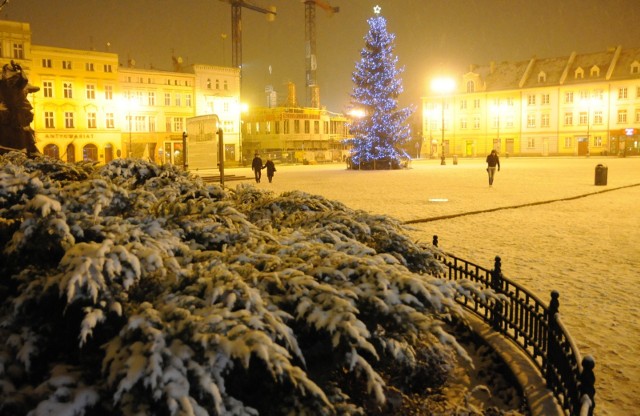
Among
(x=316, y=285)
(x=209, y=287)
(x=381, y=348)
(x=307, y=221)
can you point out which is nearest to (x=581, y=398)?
(x=381, y=348)

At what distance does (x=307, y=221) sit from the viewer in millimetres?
6039

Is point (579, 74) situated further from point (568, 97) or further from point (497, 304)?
point (497, 304)

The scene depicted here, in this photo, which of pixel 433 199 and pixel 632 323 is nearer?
pixel 632 323

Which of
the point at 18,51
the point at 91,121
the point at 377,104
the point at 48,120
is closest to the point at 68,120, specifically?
the point at 48,120

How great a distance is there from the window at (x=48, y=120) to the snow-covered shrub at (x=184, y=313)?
58958 millimetres

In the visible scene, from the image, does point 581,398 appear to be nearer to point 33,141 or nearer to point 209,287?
point 209,287

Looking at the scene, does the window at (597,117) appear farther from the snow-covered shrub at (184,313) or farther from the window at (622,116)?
the snow-covered shrub at (184,313)

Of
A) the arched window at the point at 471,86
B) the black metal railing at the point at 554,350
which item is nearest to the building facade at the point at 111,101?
the arched window at the point at 471,86

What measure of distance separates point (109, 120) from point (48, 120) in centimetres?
639

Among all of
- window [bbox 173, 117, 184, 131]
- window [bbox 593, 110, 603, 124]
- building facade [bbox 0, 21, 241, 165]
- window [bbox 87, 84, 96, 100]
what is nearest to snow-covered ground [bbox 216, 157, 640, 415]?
building facade [bbox 0, 21, 241, 165]

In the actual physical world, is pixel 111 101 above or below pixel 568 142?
above

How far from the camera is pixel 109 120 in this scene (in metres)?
62.0

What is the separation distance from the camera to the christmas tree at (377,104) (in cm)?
4691

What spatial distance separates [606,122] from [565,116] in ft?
17.4
